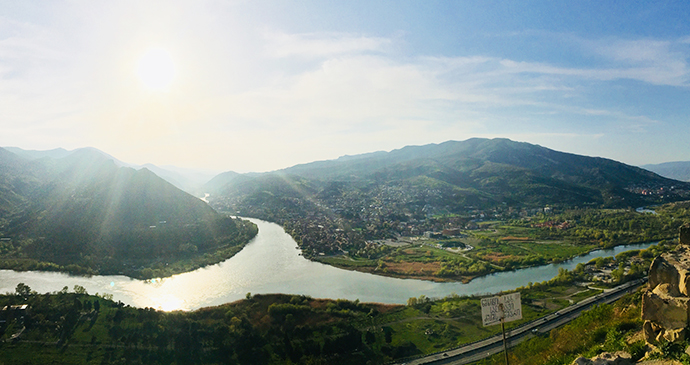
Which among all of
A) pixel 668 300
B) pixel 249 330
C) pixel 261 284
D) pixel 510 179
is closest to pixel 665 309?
pixel 668 300

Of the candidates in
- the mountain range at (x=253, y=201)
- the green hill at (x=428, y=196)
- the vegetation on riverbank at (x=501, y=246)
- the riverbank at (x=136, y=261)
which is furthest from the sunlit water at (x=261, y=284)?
the green hill at (x=428, y=196)

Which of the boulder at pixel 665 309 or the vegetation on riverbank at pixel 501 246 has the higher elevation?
the boulder at pixel 665 309

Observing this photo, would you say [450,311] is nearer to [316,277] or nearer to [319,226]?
[316,277]

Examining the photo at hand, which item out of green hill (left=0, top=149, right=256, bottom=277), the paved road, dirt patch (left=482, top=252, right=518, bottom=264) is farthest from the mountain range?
the paved road

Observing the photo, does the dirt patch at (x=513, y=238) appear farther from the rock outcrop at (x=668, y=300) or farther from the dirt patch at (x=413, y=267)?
the rock outcrop at (x=668, y=300)

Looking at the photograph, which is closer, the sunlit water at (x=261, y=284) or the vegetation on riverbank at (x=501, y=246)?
the sunlit water at (x=261, y=284)

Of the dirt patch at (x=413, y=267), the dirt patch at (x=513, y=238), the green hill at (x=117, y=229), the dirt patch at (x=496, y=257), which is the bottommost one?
the dirt patch at (x=413, y=267)

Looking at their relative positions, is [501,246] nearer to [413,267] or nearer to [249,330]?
[413,267]
